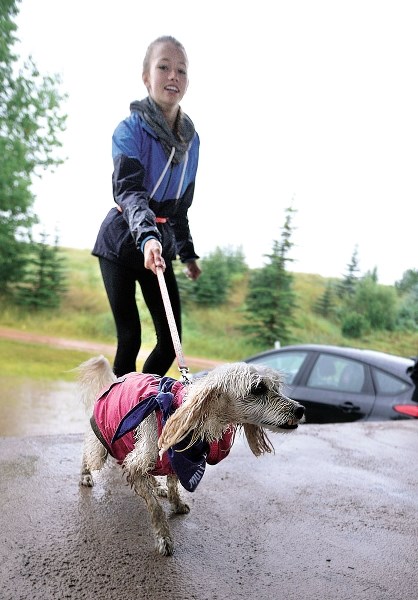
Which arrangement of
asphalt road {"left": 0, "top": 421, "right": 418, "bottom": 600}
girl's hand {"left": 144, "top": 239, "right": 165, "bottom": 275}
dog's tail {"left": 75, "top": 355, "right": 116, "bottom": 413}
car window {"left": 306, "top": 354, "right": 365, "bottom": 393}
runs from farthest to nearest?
car window {"left": 306, "top": 354, "right": 365, "bottom": 393}
dog's tail {"left": 75, "top": 355, "right": 116, "bottom": 413}
girl's hand {"left": 144, "top": 239, "right": 165, "bottom": 275}
asphalt road {"left": 0, "top": 421, "right": 418, "bottom": 600}

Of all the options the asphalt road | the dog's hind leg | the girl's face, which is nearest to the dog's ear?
the asphalt road

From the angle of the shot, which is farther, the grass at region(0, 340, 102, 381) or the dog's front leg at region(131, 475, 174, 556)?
the grass at region(0, 340, 102, 381)

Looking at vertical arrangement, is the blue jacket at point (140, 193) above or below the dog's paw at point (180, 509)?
above

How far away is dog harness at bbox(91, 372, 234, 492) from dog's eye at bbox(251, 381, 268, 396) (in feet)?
0.77

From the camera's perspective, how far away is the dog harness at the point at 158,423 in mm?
1886

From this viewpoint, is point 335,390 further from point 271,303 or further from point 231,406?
point 271,303

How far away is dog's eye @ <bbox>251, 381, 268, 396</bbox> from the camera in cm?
182

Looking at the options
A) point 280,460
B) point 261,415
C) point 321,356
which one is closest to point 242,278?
point 321,356

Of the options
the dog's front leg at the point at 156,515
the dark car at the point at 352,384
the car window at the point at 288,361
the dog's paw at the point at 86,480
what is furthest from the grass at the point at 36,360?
the dog's front leg at the point at 156,515

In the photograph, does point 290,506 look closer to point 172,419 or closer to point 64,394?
point 172,419

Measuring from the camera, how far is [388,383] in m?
4.93

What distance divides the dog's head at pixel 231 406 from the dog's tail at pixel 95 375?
0.86 m

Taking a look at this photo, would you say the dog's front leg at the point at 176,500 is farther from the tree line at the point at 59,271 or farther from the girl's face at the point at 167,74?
the tree line at the point at 59,271

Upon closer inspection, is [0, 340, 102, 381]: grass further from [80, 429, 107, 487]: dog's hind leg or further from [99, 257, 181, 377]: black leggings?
[80, 429, 107, 487]: dog's hind leg
